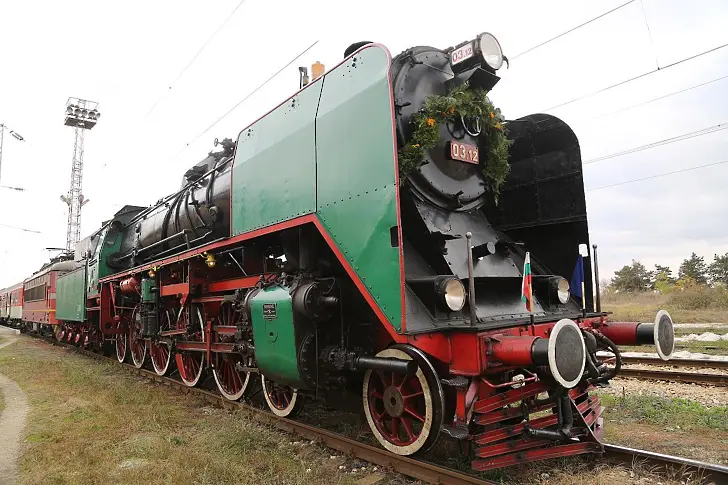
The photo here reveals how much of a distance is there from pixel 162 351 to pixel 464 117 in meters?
7.05

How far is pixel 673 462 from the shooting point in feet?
12.1

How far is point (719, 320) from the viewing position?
1753cm

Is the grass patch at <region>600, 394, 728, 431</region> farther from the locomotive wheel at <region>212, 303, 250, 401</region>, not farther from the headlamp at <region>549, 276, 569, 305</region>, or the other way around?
the locomotive wheel at <region>212, 303, 250, 401</region>

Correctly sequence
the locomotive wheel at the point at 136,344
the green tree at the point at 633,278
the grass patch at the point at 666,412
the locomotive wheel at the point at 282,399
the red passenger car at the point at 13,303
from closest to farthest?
the grass patch at the point at 666,412 → the locomotive wheel at the point at 282,399 → the locomotive wheel at the point at 136,344 → the red passenger car at the point at 13,303 → the green tree at the point at 633,278

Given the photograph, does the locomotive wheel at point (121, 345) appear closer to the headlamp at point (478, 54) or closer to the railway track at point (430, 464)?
the railway track at point (430, 464)

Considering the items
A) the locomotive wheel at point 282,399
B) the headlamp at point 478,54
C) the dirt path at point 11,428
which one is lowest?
the dirt path at point 11,428

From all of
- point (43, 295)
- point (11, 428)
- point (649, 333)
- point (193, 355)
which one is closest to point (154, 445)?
point (11, 428)

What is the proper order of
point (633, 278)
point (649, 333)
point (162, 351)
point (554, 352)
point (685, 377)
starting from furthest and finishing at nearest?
point (633, 278) < point (162, 351) < point (685, 377) < point (649, 333) < point (554, 352)

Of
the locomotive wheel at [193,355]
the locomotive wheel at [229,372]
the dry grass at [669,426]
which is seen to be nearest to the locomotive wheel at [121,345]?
the locomotive wheel at [193,355]

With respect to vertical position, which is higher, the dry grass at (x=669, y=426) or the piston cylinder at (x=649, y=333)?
the piston cylinder at (x=649, y=333)

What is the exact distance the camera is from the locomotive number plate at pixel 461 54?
449 centimetres

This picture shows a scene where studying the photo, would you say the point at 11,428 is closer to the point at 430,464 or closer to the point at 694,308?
the point at 430,464

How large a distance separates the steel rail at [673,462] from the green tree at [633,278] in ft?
137

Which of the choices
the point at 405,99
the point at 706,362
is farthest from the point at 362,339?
the point at 706,362
